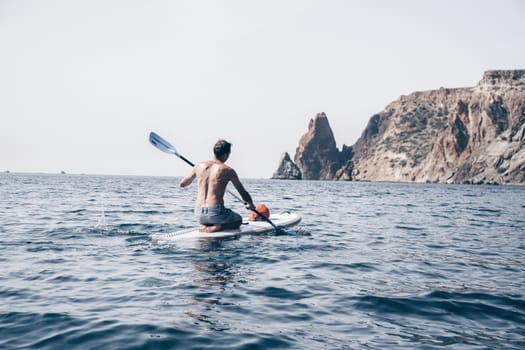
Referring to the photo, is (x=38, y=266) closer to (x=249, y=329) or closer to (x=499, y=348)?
(x=249, y=329)

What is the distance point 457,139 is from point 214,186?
133 m

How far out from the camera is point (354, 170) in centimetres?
18938

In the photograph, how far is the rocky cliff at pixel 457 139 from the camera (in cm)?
10912

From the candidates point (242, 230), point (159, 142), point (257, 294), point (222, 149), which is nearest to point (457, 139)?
point (159, 142)

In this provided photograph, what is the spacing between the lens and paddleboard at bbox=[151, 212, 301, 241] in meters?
9.82

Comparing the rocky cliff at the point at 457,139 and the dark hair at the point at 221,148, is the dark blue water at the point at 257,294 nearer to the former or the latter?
the dark hair at the point at 221,148

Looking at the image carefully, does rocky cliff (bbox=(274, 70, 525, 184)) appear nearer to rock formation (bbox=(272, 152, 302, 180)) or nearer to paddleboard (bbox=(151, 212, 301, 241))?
rock formation (bbox=(272, 152, 302, 180))

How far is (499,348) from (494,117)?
443ft

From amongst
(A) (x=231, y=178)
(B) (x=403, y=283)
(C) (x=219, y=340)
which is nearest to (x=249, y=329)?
(C) (x=219, y=340)

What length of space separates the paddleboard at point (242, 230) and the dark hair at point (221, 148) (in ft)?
6.31

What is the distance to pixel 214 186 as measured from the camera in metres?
9.58

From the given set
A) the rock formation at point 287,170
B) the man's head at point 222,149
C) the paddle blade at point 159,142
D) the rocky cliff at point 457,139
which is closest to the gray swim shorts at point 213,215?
the man's head at point 222,149

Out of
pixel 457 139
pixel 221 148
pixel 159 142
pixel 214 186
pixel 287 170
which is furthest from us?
pixel 287 170

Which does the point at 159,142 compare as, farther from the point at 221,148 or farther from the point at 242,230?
the point at 242,230
